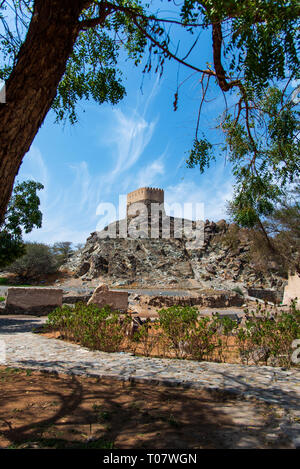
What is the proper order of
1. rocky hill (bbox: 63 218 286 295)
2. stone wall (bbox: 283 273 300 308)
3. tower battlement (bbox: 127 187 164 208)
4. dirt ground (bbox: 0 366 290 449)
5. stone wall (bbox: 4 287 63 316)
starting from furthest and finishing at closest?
tower battlement (bbox: 127 187 164 208) < rocky hill (bbox: 63 218 286 295) < stone wall (bbox: 283 273 300 308) < stone wall (bbox: 4 287 63 316) < dirt ground (bbox: 0 366 290 449)

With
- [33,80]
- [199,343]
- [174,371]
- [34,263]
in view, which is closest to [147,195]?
[34,263]

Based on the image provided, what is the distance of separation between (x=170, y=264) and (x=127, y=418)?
3709cm

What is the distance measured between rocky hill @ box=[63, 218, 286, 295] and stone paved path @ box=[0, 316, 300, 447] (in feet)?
90.0

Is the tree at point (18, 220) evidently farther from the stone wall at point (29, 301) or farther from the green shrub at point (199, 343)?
the green shrub at point (199, 343)

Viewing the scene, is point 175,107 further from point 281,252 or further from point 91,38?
point 281,252

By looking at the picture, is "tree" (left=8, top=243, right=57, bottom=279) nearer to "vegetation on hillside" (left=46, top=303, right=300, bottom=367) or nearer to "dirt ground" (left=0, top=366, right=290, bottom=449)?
"vegetation on hillside" (left=46, top=303, right=300, bottom=367)

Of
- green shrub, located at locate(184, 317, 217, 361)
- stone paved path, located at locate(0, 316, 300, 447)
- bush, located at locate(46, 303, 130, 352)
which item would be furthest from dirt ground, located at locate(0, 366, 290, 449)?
bush, located at locate(46, 303, 130, 352)

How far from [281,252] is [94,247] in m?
27.3

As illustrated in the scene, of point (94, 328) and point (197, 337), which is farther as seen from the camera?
point (94, 328)

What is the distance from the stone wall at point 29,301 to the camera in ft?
39.5

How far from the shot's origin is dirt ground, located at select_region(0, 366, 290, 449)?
224cm

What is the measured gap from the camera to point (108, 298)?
12.7m

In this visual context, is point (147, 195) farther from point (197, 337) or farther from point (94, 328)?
point (197, 337)

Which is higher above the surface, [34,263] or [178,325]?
[34,263]
